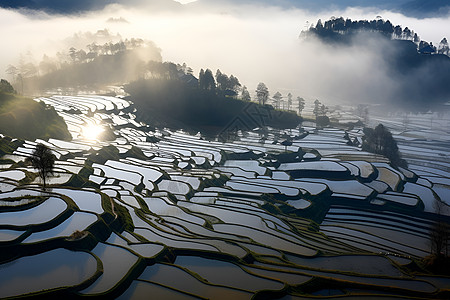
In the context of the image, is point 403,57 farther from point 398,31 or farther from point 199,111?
point 199,111

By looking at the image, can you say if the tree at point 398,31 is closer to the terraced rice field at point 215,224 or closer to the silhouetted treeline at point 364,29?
the silhouetted treeline at point 364,29

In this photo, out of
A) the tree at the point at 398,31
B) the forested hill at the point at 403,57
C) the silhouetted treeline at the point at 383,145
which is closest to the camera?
the silhouetted treeline at the point at 383,145

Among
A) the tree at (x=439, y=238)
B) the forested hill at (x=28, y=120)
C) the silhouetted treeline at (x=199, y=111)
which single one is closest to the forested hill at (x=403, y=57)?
the silhouetted treeline at (x=199, y=111)

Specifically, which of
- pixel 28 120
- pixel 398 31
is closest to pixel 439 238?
pixel 28 120

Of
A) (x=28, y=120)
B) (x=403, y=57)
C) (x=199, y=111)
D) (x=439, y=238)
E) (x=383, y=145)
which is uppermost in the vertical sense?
(x=403, y=57)

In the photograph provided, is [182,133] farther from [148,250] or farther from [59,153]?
[148,250]
